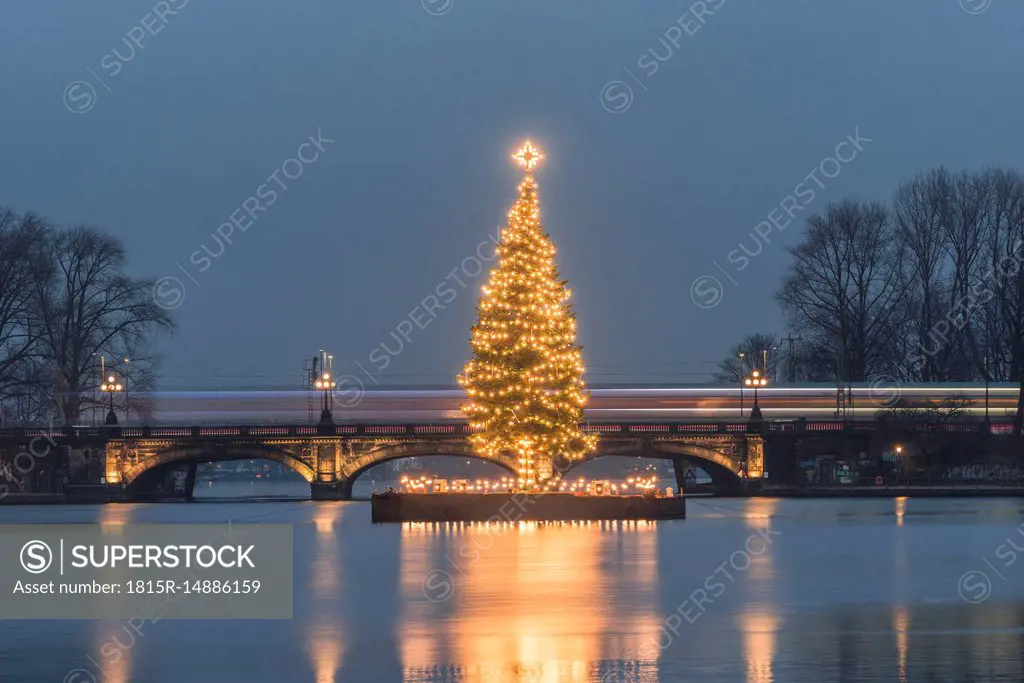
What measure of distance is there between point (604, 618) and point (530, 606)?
2.79 metres

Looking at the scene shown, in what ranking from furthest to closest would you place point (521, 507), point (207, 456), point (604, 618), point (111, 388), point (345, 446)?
point (207, 456) < point (345, 446) < point (111, 388) < point (521, 507) < point (604, 618)

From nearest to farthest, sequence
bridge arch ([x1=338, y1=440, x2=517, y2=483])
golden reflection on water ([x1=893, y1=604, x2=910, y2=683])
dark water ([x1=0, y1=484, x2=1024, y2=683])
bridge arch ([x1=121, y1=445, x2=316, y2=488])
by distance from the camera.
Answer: golden reflection on water ([x1=893, y1=604, x2=910, y2=683]) → dark water ([x1=0, y1=484, x2=1024, y2=683]) → bridge arch ([x1=338, y1=440, x2=517, y2=483]) → bridge arch ([x1=121, y1=445, x2=316, y2=488])

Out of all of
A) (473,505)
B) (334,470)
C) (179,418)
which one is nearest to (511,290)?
(473,505)

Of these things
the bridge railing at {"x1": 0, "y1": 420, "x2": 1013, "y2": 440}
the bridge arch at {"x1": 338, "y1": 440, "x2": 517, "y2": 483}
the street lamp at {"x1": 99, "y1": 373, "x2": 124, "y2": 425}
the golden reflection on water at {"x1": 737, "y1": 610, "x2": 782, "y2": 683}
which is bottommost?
the golden reflection on water at {"x1": 737, "y1": 610, "x2": 782, "y2": 683}

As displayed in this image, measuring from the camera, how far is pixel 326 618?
39719 mm

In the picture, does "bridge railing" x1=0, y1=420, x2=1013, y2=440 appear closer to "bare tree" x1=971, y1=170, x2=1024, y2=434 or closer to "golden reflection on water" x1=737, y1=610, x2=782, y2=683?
"bare tree" x1=971, y1=170, x2=1024, y2=434

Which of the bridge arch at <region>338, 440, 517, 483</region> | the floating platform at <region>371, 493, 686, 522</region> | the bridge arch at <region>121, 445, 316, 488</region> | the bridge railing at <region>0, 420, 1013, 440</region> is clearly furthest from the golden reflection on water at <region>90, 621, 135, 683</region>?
the bridge arch at <region>121, 445, 316, 488</region>

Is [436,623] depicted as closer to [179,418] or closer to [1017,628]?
[1017,628]

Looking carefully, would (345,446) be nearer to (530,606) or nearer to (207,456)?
(207,456)

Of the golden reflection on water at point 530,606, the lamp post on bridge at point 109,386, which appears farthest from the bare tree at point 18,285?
the golden reflection on water at point 530,606

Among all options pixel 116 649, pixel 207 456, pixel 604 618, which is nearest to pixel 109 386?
pixel 207 456

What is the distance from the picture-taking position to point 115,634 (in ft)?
117

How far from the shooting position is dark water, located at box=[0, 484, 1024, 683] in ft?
102

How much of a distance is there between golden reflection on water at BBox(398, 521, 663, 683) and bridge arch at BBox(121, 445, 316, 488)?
48.0 m
